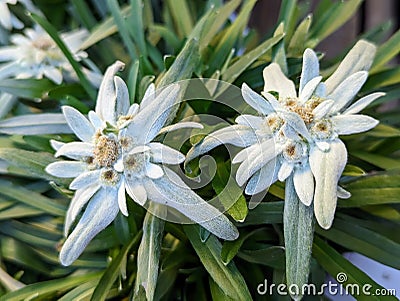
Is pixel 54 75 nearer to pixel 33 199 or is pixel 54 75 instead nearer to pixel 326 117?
pixel 33 199

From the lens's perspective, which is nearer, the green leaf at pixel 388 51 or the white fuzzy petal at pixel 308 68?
the white fuzzy petal at pixel 308 68

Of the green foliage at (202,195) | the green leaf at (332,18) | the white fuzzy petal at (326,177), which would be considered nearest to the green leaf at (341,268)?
the green foliage at (202,195)

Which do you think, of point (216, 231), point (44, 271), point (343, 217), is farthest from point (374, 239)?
point (44, 271)

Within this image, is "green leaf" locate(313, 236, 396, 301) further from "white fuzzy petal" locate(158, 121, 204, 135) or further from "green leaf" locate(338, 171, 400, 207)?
"white fuzzy petal" locate(158, 121, 204, 135)

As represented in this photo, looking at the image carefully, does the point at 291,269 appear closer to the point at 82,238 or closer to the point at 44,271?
the point at 82,238

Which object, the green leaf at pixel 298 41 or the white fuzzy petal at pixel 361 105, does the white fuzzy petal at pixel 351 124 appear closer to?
the white fuzzy petal at pixel 361 105
